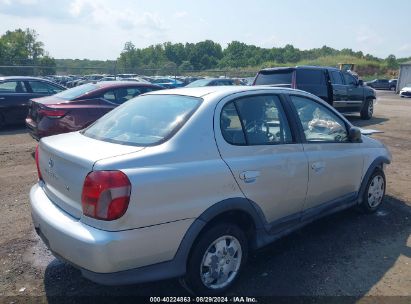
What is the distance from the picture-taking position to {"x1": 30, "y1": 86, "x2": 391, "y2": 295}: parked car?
2.48 m

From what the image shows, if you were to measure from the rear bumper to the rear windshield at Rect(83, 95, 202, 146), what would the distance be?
26.5 inches

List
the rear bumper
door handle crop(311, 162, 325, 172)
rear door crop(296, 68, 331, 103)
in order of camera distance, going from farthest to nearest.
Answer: rear door crop(296, 68, 331, 103)
door handle crop(311, 162, 325, 172)
the rear bumper

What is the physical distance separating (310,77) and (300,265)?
29.1 ft

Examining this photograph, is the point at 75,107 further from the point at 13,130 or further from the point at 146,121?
the point at 146,121

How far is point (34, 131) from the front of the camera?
24.3 feet

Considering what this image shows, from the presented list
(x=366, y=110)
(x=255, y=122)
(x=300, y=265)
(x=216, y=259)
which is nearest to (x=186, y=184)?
(x=216, y=259)

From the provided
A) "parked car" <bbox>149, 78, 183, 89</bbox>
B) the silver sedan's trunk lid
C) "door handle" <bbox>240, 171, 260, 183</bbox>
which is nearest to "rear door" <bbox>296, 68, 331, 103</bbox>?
"door handle" <bbox>240, 171, 260, 183</bbox>

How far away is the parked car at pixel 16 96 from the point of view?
10.8 meters

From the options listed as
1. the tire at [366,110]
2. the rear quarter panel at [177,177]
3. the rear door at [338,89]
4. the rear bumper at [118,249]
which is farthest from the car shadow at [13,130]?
the tire at [366,110]

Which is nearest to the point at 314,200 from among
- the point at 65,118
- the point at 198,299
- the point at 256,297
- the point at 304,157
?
the point at 304,157

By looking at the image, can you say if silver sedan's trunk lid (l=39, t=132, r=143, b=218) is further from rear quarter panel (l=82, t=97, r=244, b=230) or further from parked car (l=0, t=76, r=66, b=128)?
parked car (l=0, t=76, r=66, b=128)

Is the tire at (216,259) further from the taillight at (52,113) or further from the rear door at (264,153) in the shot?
the taillight at (52,113)

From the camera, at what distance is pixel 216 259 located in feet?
9.83

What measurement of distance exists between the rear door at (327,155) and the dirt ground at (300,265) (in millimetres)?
459
